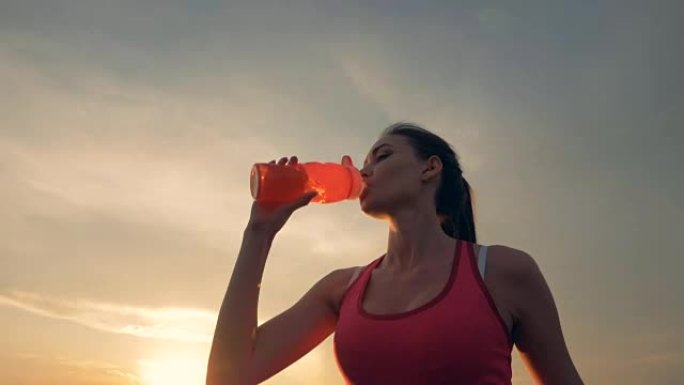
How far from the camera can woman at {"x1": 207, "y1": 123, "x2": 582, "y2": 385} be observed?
2.74m

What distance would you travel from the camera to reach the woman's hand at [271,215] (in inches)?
124

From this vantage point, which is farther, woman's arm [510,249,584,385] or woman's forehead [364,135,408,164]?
woman's forehead [364,135,408,164]

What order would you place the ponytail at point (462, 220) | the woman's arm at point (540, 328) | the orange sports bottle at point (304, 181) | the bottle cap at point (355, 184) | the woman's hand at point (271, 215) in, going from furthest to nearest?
1. the ponytail at point (462, 220)
2. the bottle cap at point (355, 184)
3. the orange sports bottle at point (304, 181)
4. the woman's hand at point (271, 215)
5. the woman's arm at point (540, 328)

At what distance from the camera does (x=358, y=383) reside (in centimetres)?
291

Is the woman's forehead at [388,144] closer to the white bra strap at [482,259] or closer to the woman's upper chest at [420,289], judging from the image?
the woman's upper chest at [420,289]

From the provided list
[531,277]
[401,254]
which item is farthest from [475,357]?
[401,254]

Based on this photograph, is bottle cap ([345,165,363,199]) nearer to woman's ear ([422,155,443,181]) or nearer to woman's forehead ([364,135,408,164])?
woman's forehead ([364,135,408,164])

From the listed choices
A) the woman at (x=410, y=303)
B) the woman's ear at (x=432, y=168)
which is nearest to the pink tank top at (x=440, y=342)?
the woman at (x=410, y=303)

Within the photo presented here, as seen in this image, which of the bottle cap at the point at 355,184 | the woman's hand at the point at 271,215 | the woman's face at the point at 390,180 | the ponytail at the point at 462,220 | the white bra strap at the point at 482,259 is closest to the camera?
the white bra strap at the point at 482,259

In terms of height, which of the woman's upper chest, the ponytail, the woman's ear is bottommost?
the woman's upper chest

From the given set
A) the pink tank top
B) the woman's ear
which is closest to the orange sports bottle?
the woman's ear

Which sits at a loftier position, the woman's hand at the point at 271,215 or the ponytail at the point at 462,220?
the ponytail at the point at 462,220

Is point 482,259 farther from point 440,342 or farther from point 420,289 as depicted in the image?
point 440,342

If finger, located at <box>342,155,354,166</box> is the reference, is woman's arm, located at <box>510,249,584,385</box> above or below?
below
